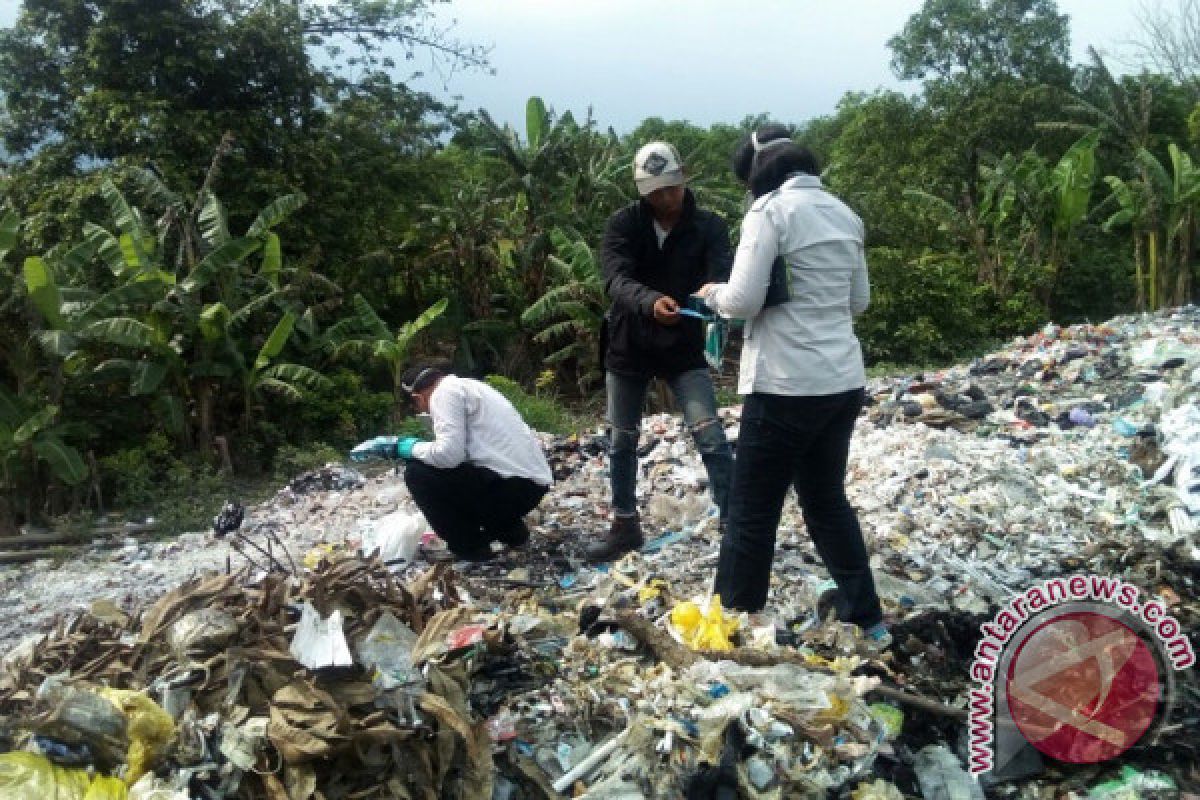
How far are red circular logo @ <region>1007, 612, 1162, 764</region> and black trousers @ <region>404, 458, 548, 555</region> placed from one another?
7.16 ft

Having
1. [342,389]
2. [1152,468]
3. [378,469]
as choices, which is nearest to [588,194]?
[342,389]

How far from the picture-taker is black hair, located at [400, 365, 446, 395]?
418 centimetres

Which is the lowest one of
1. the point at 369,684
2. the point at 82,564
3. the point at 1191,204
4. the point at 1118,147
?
the point at 82,564

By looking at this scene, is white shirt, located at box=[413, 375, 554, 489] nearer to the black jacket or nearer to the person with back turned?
the black jacket

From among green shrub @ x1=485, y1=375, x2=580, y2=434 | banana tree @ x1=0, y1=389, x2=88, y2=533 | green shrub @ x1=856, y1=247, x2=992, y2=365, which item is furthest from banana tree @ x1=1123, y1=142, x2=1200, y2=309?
banana tree @ x1=0, y1=389, x2=88, y2=533

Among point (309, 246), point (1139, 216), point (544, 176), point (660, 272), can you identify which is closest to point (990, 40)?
point (1139, 216)

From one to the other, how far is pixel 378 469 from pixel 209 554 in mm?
1919

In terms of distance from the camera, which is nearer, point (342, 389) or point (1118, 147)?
point (342, 389)

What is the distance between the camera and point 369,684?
2523 millimetres

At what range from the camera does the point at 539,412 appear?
31.7 ft

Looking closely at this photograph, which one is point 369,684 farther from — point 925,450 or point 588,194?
point 588,194

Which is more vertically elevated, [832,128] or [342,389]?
[832,128]

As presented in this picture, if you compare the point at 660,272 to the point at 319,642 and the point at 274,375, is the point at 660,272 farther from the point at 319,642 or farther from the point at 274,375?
the point at 274,375

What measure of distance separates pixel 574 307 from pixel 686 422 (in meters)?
6.20
